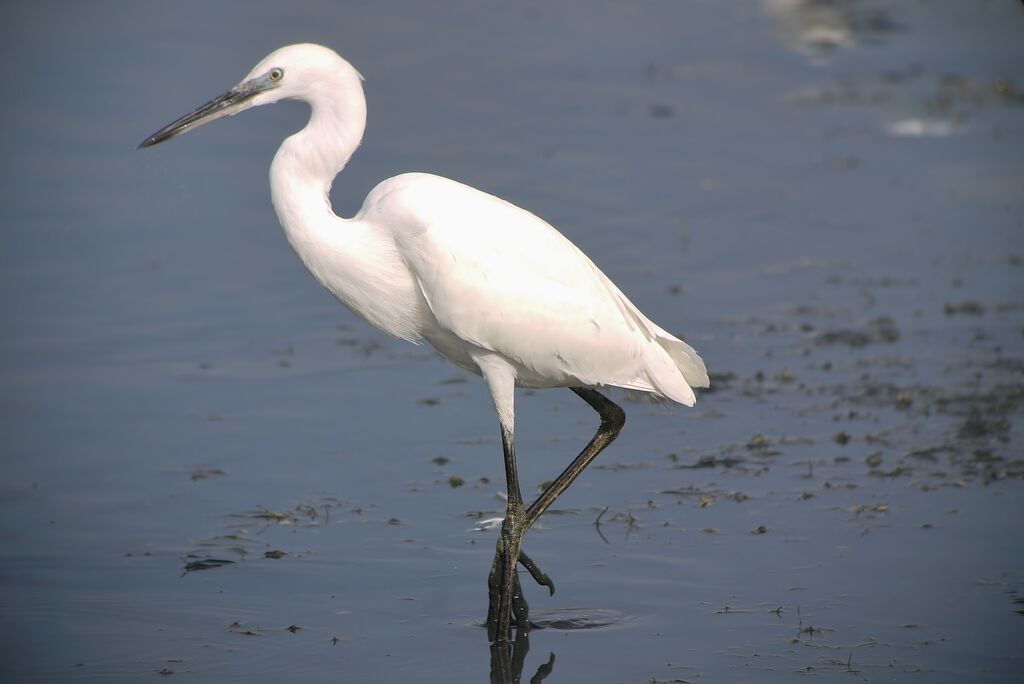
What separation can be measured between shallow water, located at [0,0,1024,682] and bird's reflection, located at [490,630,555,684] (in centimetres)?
3

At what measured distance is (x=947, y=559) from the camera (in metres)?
6.38

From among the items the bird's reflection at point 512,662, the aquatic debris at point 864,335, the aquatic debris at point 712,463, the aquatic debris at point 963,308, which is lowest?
the aquatic debris at point 963,308

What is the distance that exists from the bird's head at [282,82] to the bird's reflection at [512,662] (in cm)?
225

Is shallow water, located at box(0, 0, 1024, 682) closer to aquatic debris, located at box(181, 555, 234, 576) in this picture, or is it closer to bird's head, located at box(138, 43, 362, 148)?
aquatic debris, located at box(181, 555, 234, 576)

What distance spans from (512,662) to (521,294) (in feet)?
4.75

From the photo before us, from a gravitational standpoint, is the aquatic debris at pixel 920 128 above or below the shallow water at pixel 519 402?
below

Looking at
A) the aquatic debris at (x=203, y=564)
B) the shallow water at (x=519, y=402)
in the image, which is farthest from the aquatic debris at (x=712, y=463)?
the aquatic debris at (x=203, y=564)

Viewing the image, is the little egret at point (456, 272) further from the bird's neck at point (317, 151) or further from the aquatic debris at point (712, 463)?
the aquatic debris at point (712, 463)

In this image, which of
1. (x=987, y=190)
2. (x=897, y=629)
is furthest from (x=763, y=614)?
(x=987, y=190)

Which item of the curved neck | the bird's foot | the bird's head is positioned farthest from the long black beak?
the bird's foot

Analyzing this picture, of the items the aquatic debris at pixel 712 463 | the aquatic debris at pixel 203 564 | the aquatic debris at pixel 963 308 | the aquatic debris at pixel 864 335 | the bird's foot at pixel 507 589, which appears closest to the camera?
the bird's foot at pixel 507 589

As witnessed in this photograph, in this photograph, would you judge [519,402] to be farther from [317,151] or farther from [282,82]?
[282,82]

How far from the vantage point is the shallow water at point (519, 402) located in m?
5.75

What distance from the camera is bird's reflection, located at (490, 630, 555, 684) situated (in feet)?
17.7
